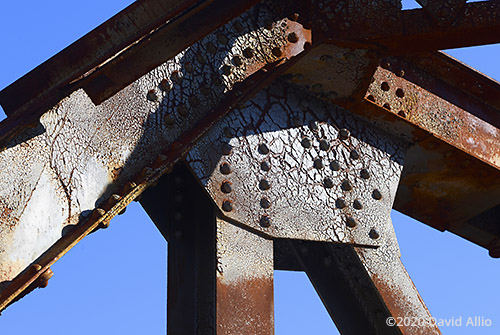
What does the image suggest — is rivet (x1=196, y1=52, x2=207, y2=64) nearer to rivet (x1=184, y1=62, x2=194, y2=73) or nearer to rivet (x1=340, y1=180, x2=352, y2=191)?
rivet (x1=184, y1=62, x2=194, y2=73)

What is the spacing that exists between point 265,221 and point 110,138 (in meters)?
0.73

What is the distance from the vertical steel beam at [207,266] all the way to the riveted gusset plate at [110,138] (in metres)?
0.40

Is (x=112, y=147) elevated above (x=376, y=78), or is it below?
below

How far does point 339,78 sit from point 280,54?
28cm

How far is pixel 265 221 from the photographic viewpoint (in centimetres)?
338

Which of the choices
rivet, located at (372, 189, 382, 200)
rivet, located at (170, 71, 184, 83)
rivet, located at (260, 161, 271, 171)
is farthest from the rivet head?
rivet, located at (170, 71, 184, 83)

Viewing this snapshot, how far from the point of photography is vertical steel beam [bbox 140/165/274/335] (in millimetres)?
3176

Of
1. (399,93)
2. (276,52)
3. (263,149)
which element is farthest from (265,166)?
(399,93)

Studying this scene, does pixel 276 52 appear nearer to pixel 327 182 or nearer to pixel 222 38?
pixel 222 38

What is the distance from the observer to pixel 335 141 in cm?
376

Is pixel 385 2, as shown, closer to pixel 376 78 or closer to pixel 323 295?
pixel 376 78

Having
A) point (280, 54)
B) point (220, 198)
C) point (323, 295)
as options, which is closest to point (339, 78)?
point (280, 54)

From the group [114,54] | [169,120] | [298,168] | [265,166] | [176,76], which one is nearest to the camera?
[114,54]

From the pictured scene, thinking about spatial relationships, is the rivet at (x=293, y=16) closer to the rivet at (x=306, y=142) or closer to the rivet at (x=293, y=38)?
the rivet at (x=293, y=38)
